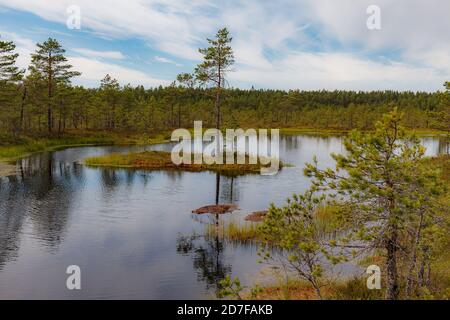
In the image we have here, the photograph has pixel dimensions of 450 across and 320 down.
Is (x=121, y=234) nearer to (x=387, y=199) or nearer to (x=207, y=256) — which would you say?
(x=207, y=256)

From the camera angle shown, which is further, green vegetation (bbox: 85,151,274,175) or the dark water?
green vegetation (bbox: 85,151,274,175)

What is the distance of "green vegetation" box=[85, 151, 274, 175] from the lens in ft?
174

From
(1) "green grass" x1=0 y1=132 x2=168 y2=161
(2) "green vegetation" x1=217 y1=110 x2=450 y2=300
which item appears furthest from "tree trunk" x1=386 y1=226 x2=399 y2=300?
(1) "green grass" x1=0 y1=132 x2=168 y2=161

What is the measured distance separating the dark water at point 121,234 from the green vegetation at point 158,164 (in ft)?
19.3

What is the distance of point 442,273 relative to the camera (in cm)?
1670

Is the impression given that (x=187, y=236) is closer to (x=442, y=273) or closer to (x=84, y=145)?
(x=442, y=273)

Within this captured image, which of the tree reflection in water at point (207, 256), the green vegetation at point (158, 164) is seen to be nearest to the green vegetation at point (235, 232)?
the tree reflection in water at point (207, 256)

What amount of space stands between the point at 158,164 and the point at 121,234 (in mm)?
29858

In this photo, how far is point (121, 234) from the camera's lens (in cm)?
2548

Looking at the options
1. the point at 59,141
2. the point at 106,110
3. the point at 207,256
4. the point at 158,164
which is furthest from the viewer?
the point at 106,110

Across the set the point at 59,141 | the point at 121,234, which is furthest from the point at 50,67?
the point at 121,234

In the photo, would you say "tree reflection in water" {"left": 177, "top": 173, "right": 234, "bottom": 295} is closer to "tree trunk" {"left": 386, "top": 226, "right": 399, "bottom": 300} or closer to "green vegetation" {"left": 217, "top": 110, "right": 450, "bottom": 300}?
"green vegetation" {"left": 217, "top": 110, "right": 450, "bottom": 300}

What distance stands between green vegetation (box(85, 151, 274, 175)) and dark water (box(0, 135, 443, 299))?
589 cm

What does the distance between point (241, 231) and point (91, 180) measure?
24230mm
